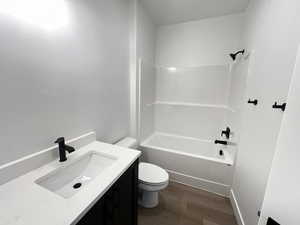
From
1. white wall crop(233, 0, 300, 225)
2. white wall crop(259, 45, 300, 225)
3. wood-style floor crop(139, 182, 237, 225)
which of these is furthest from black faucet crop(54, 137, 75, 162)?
white wall crop(233, 0, 300, 225)

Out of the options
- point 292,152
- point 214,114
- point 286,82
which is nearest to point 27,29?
point 292,152

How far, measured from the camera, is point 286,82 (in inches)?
31.9

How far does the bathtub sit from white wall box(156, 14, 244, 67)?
4.86 ft

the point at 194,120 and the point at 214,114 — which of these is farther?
the point at 194,120

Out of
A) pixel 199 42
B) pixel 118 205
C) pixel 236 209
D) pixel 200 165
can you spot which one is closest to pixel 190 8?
pixel 199 42

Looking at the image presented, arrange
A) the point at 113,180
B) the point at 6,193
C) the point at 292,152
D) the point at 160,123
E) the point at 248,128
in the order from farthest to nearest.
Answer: the point at 160,123
the point at 248,128
the point at 113,180
the point at 6,193
the point at 292,152

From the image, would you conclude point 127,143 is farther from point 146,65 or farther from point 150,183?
point 146,65

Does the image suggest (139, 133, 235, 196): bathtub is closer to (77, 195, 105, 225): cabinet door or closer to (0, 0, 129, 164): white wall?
(0, 0, 129, 164): white wall

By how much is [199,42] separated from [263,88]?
1494 millimetres

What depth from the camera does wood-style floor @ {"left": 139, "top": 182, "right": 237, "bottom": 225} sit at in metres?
1.38

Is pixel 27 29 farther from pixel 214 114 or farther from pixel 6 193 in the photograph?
pixel 214 114

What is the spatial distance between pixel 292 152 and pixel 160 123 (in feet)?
7.34

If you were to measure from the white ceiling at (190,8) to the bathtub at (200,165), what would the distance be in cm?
189

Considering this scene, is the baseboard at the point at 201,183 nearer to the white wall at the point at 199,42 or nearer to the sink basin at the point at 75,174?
the sink basin at the point at 75,174
